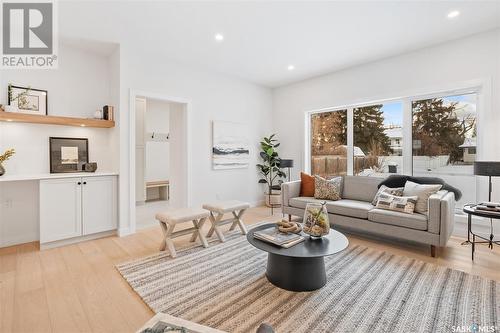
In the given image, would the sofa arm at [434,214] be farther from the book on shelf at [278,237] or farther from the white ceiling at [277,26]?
the white ceiling at [277,26]

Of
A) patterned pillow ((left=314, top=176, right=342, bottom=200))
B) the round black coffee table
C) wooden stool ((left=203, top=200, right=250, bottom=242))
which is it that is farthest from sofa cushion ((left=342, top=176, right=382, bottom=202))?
the round black coffee table

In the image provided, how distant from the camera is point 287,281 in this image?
7.05ft

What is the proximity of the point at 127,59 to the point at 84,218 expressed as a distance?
241cm

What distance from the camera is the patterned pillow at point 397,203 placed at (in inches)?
122

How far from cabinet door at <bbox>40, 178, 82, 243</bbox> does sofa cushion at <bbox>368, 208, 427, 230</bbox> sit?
157 inches

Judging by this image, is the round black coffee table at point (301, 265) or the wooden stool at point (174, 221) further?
the wooden stool at point (174, 221)

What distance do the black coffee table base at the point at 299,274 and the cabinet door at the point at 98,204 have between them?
8.90 feet

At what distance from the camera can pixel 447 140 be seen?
3.75 m

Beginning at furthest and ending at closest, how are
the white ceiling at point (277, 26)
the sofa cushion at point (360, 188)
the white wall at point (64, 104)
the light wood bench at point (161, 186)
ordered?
the light wood bench at point (161, 186), the sofa cushion at point (360, 188), the white wall at point (64, 104), the white ceiling at point (277, 26)

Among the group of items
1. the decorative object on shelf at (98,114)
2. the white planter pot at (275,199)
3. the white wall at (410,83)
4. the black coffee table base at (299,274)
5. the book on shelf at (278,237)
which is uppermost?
the white wall at (410,83)

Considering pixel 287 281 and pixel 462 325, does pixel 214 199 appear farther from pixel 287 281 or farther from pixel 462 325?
pixel 462 325

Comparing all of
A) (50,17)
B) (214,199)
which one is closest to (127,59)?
(50,17)

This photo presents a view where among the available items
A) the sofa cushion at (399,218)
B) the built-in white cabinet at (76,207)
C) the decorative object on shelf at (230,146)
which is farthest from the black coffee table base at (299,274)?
the decorative object on shelf at (230,146)

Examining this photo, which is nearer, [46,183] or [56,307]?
[56,307]
